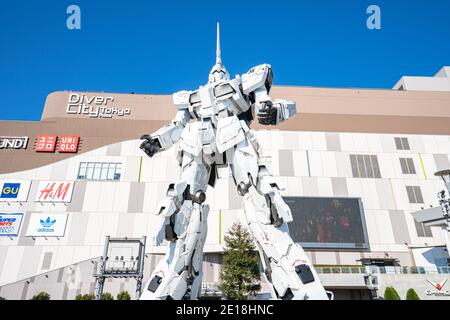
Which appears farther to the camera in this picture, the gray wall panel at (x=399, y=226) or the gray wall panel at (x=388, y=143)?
the gray wall panel at (x=388, y=143)

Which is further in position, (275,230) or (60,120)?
(60,120)

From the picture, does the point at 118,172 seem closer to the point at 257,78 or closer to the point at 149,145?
the point at 149,145

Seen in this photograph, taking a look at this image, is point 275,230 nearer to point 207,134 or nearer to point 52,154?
point 207,134

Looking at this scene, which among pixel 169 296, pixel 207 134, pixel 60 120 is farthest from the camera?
pixel 60 120

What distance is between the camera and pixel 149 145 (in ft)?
17.8

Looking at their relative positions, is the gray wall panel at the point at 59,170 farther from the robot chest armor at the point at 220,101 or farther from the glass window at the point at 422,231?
the glass window at the point at 422,231

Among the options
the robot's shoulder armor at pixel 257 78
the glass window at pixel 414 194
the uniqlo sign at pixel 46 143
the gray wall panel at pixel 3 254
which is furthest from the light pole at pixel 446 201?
the gray wall panel at pixel 3 254

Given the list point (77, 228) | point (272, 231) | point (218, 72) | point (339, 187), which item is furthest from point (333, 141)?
point (77, 228)

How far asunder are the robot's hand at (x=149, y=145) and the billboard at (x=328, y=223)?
17493 millimetres

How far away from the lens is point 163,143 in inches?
219

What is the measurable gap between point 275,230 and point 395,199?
2425 cm

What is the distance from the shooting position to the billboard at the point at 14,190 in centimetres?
2345

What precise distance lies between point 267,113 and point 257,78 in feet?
2.96

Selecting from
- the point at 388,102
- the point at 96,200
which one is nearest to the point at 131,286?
the point at 96,200
